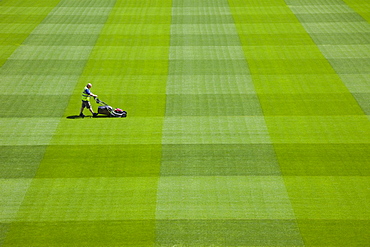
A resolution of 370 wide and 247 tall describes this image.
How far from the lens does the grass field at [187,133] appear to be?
11.6 meters

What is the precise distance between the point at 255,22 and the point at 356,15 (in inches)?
363

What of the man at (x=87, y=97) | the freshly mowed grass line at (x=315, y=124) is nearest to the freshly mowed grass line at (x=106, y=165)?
the man at (x=87, y=97)

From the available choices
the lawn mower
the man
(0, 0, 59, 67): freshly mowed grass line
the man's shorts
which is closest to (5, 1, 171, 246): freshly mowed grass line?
the lawn mower

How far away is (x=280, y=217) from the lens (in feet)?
38.6

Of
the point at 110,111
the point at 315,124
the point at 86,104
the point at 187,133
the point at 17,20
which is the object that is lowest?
the point at 187,133

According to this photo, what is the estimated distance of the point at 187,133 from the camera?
15.7 meters

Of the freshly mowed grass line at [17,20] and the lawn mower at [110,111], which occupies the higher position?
the freshly mowed grass line at [17,20]

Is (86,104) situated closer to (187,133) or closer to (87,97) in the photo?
(87,97)

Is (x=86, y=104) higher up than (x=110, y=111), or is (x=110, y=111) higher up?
(x=86, y=104)

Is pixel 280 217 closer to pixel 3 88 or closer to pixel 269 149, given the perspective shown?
pixel 269 149

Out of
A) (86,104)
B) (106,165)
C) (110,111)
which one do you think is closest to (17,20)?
(86,104)

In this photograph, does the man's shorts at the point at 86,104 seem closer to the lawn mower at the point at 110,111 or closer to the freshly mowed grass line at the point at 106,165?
the lawn mower at the point at 110,111

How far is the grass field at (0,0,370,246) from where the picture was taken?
457 inches

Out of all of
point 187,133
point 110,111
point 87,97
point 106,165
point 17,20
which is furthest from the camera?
point 17,20
